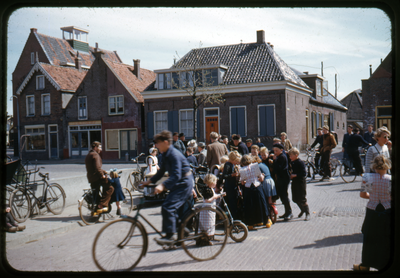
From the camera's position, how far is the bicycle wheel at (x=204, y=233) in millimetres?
4055

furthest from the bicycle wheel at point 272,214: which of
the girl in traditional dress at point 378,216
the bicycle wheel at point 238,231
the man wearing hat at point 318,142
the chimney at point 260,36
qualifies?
the man wearing hat at point 318,142

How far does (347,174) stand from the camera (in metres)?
10.5

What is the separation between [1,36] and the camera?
3336 mm

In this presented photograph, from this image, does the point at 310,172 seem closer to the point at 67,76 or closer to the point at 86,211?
the point at 86,211

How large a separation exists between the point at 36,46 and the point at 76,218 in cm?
386

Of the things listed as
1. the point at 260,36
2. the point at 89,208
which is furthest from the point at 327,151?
the point at 260,36

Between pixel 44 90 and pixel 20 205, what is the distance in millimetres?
2382

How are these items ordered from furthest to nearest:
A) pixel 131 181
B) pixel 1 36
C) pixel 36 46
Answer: pixel 131 181, pixel 36 46, pixel 1 36

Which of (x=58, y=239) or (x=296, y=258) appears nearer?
(x=296, y=258)

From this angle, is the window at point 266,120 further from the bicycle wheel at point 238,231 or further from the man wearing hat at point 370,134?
the bicycle wheel at point 238,231

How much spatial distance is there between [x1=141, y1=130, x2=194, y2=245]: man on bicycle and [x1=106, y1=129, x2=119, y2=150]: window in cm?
265

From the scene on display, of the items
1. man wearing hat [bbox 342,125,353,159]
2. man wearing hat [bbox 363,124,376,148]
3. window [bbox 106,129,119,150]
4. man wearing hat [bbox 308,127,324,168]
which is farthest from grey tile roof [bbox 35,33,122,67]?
man wearing hat [bbox 308,127,324,168]

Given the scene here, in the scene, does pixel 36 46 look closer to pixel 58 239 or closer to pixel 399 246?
pixel 58 239

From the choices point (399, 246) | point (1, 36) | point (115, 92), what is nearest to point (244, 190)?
point (399, 246)
